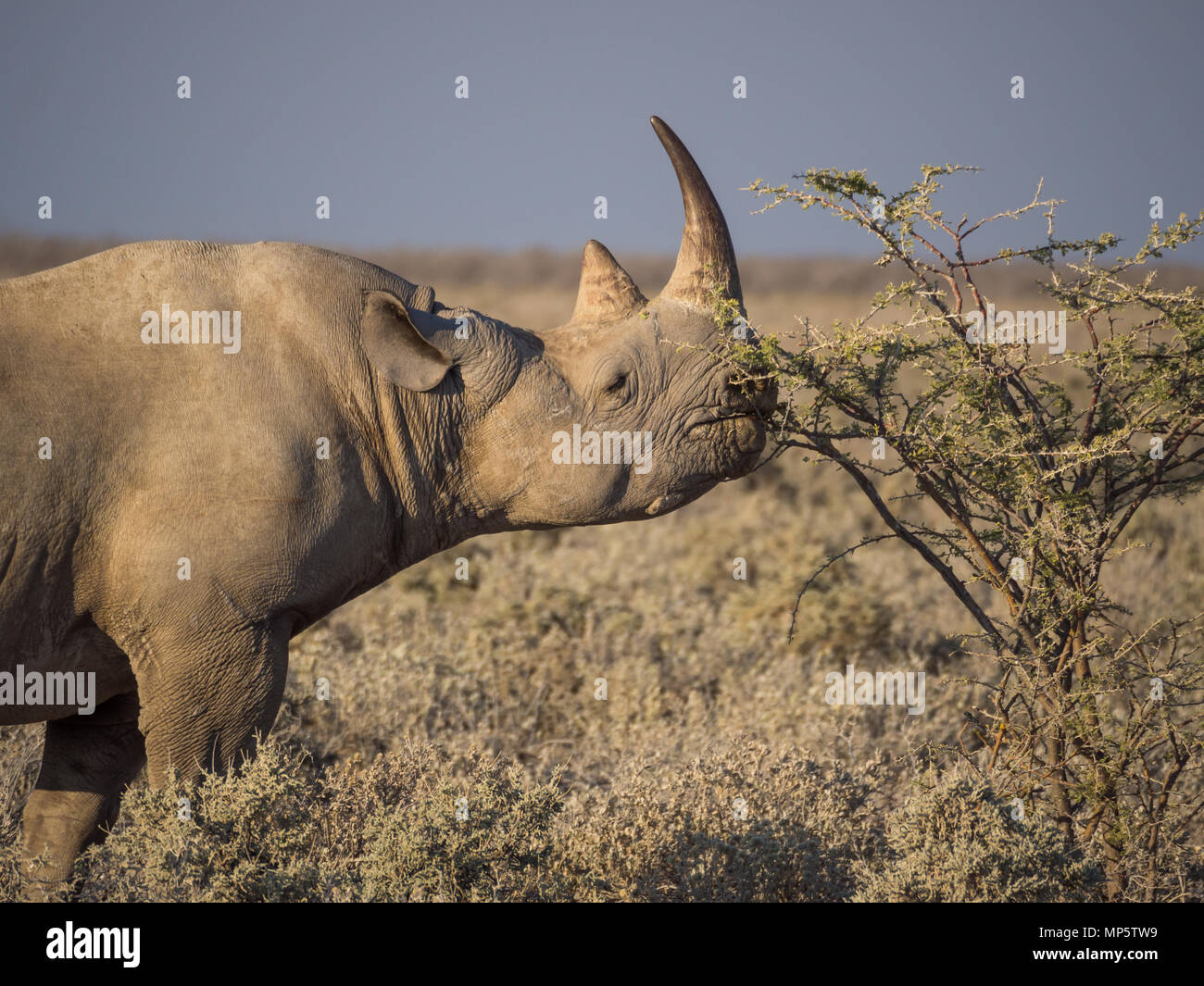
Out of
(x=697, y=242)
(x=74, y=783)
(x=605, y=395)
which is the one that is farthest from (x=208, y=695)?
(x=697, y=242)

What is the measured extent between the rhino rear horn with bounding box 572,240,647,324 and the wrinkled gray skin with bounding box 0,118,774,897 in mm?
11

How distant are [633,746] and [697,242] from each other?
3.99 metres

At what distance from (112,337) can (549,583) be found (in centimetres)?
628

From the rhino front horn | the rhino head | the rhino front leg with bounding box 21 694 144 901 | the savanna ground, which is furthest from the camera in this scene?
the rhino front leg with bounding box 21 694 144 901

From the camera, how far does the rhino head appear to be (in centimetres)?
494

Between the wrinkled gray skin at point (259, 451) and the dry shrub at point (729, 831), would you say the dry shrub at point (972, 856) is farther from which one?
the wrinkled gray skin at point (259, 451)

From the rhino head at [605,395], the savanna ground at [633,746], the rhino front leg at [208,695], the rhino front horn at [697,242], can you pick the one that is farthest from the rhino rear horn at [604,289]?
the rhino front leg at [208,695]

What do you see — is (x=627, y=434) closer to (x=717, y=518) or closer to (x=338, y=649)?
(x=338, y=649)

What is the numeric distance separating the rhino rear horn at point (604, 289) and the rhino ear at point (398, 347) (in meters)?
0.67

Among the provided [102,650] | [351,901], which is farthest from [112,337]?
[351,901]

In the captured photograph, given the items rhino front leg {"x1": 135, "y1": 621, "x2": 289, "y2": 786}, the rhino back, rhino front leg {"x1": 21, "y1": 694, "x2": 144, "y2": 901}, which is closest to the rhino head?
the rhino back

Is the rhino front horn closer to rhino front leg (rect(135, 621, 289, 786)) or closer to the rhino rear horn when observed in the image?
the rhino rear horn

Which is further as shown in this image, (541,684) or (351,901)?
(541,684)

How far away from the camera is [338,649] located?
30.9 feet
